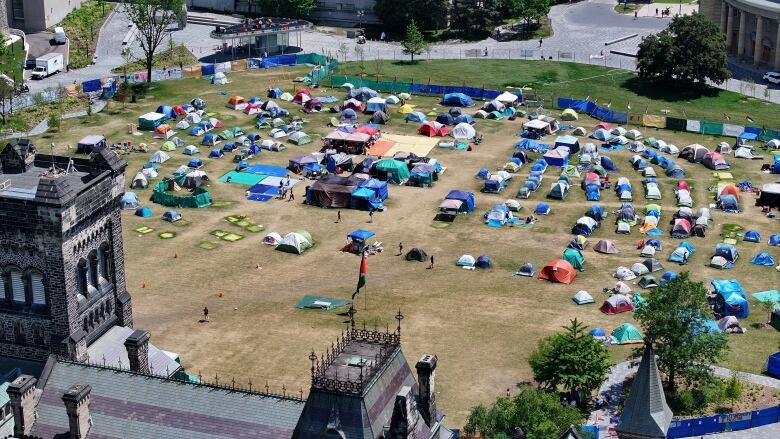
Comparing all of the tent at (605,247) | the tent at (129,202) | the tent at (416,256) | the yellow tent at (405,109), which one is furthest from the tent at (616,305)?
the yellow tent at (405,109)

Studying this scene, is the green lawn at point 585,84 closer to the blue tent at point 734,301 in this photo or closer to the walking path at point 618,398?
the blue tent at point 734,301

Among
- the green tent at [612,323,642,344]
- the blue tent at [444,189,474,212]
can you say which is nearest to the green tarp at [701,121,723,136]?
the blue tent at [444,189,474,212]

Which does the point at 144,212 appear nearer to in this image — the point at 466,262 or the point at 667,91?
the point at 466,262

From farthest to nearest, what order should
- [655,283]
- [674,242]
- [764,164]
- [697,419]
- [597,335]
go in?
1. [764,164]
2. [674,242]
3. [655,283]
4. [597,335]
5. [697,419]

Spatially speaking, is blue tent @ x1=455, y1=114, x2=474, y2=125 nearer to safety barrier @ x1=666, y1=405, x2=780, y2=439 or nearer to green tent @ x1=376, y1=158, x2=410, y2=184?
green tent @ x1=376, y1=158, x2=410, y2=184

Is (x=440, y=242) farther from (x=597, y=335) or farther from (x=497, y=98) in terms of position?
(x=497, y=98)

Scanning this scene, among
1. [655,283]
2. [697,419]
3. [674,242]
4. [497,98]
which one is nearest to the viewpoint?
[697,419]

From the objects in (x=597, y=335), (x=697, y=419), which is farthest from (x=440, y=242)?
(x=697, y=419)
